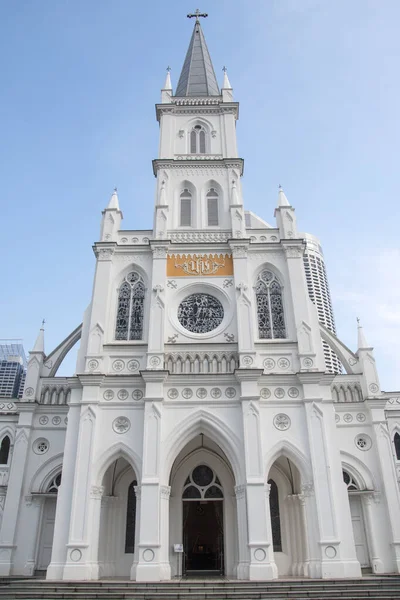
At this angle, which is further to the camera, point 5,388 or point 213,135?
point 5,388

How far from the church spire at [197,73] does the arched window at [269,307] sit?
13810 millimetres

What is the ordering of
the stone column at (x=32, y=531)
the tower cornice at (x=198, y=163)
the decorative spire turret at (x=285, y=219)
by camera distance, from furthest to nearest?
the tower cornice at (x=198, y=163), the decorative spire turret at (x=285, y=219), the stone column at (x=32, y=531)

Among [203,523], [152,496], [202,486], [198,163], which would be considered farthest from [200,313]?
[203,523]

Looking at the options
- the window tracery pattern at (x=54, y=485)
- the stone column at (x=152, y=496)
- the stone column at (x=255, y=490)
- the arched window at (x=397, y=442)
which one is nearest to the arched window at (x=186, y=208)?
the stone column at (x=152, y=496)

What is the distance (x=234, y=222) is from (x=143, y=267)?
16.5ft

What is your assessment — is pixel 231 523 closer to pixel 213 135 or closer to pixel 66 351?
pixel 66 351

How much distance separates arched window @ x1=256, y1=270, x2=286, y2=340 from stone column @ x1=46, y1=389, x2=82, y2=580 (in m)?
8.52

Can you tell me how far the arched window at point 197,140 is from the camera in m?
27.8

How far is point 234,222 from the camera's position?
24.2 metres

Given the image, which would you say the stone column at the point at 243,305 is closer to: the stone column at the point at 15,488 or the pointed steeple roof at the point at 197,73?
the stone column at the point at 15,488

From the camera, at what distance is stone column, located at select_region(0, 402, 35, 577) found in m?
19.3

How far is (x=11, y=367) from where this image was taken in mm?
68688

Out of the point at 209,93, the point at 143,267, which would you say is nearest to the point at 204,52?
the point at 209,93

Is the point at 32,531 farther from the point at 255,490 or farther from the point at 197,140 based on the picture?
the point at 197,140
